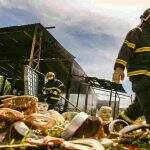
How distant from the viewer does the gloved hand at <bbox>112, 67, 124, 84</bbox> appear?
6016 millimetres

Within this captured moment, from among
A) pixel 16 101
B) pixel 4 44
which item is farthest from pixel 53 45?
pixel 16 101

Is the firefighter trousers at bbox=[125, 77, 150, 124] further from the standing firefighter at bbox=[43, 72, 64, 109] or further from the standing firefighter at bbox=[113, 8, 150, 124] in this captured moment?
the standing firefighter at bbox=[43, 72, 64, 109]

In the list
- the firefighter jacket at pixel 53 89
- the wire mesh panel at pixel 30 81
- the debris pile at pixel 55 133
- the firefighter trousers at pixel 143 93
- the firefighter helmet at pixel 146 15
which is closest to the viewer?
the debris pile at pixel 55 133

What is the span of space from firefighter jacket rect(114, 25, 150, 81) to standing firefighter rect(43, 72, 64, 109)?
706 cm

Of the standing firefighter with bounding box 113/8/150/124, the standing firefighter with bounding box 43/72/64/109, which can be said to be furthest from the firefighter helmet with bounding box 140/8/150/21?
the standing firefighter with bounding box 43/72/64/109

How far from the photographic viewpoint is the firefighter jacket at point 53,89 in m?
13.3

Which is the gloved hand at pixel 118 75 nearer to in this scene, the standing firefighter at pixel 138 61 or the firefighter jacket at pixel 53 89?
the standing firefighter at pixel 138 61

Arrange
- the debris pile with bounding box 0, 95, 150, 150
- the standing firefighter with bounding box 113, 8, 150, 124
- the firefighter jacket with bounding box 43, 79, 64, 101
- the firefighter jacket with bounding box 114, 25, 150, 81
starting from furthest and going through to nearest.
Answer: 1. the firefighter jacket with bounding box 43, 79, 64, 101
2. the firefighter jacket with bounding box 114, 25, 150, 81
3. the standing firefighter with bounding box 113, 8, 150, 124
4. the debris pile with bounding box 0, 95, 150, 150

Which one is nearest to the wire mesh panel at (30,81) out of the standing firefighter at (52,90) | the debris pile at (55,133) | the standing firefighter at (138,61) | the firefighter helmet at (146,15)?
the standing firefighter at (52,90)

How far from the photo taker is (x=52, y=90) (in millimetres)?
13320

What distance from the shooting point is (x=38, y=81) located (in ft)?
46.2

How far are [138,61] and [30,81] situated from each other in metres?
7.29

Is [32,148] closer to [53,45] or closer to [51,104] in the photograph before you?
[51,104]

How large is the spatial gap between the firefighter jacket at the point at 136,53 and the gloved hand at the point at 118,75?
6 cm
